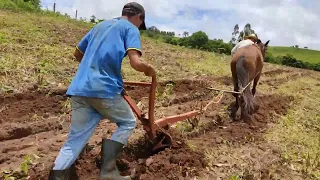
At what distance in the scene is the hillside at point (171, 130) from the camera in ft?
16.3

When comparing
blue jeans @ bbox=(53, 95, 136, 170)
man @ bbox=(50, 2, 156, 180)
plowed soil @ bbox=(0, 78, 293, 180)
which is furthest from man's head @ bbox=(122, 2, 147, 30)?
plowed soil @ bbox=(0, 78, 293, 180)

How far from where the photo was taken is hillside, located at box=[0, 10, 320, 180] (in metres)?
4.97

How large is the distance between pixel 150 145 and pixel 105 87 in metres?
1.58

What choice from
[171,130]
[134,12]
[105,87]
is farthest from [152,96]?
[171,130]

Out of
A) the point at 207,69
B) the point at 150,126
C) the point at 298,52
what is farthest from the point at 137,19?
the point at 298,52

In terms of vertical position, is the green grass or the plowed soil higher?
the green grass

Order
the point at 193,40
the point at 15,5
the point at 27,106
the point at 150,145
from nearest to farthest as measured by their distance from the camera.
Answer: the point at 150,145
the point at 27,106
the point at 15,5
the point at 193,40

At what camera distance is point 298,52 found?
57344mm

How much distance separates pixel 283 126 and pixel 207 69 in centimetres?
664

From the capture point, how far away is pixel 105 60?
405 centimetres

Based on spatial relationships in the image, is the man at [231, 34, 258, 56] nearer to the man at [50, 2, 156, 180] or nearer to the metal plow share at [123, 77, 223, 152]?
the metal plow share at [123, 77, 223, 152]

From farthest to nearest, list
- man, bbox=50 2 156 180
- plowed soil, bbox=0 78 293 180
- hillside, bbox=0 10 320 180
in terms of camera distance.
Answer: hillside, bbox=0 10 320 180, plowed soil, bbox=0 78 293 180, man, bbox=50 2 156 180

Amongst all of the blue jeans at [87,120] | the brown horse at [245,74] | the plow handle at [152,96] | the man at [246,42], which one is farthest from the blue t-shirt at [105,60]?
the man at [246,42]

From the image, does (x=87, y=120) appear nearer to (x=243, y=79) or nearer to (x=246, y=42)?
(x=243, y=79)
